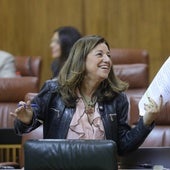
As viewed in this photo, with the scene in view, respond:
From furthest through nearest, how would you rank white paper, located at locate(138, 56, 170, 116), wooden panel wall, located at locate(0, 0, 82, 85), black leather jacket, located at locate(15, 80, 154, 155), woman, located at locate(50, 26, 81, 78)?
wooden panel wall, located at locate(0, 0, 82, 85) → woman, located at locate(50, 26, 81, 78) → black leather jacket, located at locate(15, 80, 154, 155) → white paper, located at locate(138, 56, 170, 116)

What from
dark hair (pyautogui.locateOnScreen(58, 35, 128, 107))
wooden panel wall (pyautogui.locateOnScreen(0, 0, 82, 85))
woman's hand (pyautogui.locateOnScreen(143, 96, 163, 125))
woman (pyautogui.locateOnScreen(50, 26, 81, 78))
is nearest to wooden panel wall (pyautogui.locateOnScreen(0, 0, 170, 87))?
wooden panel wall (pyautogui.locateOnScreen(0, 0, 82, 85))

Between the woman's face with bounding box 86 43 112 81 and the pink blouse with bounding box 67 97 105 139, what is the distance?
0.17 meters

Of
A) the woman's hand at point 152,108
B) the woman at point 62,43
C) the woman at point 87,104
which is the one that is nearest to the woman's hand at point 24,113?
→ the woman at point 87,104

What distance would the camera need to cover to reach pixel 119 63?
4871 mm

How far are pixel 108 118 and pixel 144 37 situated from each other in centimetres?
394

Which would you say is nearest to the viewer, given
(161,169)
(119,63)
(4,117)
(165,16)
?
→ (161,169)

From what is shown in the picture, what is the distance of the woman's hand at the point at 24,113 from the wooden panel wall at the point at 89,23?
4.08 meters

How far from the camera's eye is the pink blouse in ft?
7.46

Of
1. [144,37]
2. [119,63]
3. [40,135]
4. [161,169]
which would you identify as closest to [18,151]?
[40,135]

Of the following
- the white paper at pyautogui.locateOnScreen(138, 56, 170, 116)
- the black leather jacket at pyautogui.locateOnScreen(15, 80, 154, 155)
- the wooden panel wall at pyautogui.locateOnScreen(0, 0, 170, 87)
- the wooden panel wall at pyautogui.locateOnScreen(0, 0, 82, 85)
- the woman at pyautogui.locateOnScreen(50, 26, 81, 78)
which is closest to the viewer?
the white paper at pyautogui.locateOnScreen(138, 56, 170, 116)

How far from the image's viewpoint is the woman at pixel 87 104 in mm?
2277

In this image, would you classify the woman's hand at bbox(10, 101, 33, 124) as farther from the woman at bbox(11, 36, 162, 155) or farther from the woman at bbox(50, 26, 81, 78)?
the woman at bbox(50, 26, 81, 78)

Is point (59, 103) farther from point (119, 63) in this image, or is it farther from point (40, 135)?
point (119, 63)

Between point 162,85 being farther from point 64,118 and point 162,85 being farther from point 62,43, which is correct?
point 62,43
